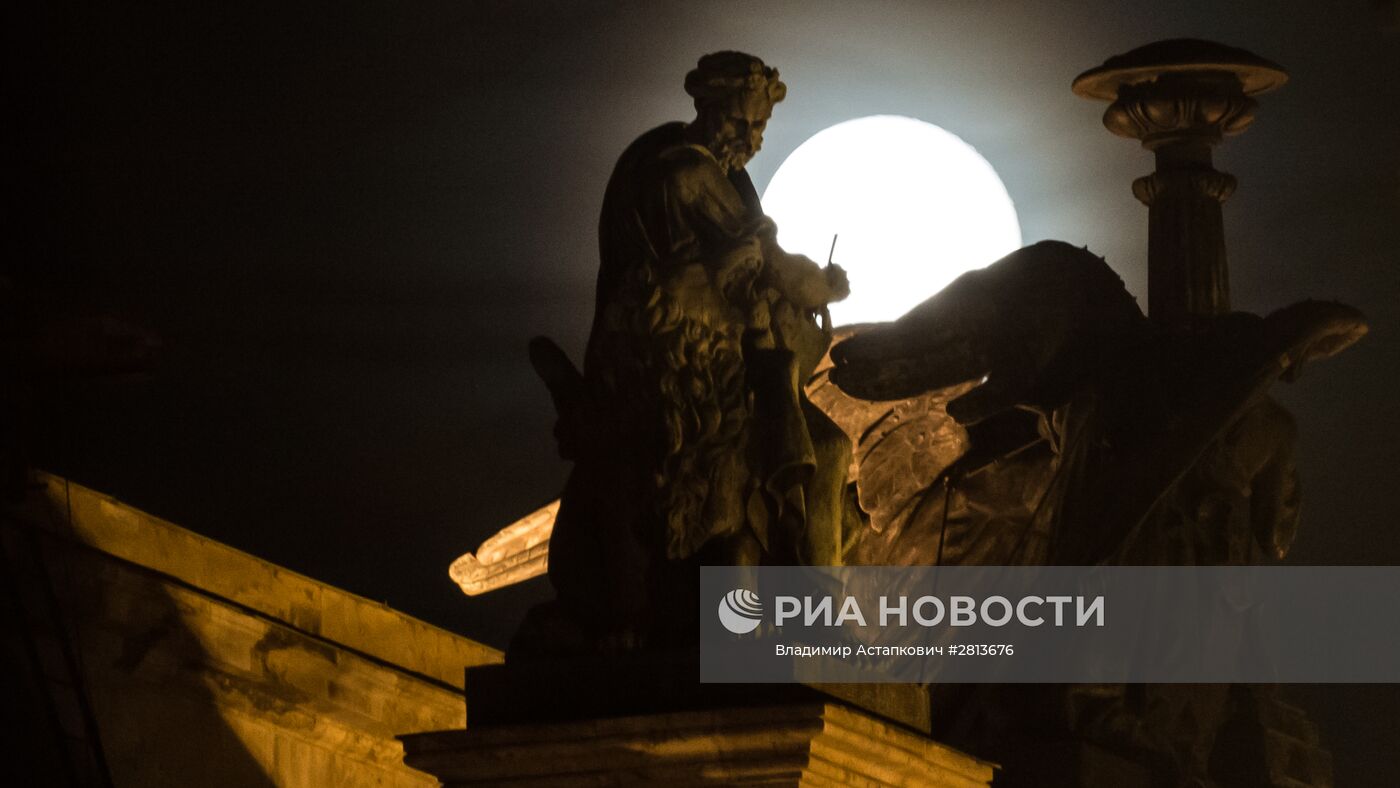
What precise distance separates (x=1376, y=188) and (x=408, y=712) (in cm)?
450

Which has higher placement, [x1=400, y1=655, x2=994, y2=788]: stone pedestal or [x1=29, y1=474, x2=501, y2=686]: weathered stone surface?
[x1=29, y1=474, x2=501, y2=686]: weathered stone surface

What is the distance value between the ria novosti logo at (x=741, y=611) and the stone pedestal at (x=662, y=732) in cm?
13

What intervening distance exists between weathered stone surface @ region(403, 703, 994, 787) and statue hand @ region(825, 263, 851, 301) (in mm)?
1022

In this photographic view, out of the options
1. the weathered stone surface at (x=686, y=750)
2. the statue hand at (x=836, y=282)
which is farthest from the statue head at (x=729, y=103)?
the weathered stone surface at (x=686, y=750)

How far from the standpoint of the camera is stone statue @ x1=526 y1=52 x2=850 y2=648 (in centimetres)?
727

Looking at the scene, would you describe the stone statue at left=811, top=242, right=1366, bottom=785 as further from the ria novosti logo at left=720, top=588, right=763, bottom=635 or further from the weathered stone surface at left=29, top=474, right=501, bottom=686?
the weathered stone surface at left=29, top=474, right=501, bottom=686

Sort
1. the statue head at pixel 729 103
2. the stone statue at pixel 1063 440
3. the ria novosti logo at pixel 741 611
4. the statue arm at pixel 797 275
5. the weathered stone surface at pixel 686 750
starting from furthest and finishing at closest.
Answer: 1. the stone statue at pixel 1063 440
2. the statue head at pixel 729 103
3. the statue arm at pixel 797 275
4. the ria novosti logo at pixel 741 611
5. the weathered stone surface at pixel 686 750

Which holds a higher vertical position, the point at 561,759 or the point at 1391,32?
the point at 1391,32

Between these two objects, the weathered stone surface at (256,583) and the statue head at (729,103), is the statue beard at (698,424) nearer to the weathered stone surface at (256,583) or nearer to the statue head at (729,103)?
the statue head at (729,103)

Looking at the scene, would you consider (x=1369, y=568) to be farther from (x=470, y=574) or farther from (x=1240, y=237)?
(x=470, y=574)

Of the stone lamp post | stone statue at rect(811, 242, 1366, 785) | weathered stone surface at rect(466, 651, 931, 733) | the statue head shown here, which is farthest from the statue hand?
the stone lamp post

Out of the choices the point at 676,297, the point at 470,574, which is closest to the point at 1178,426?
the point at 470,574

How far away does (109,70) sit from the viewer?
1252 centimetres

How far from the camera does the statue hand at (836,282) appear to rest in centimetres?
748
